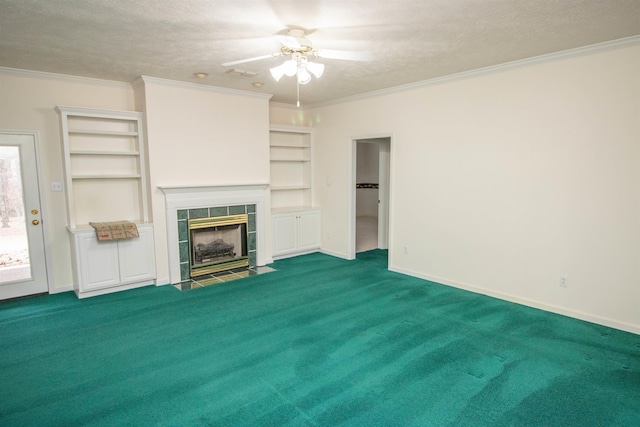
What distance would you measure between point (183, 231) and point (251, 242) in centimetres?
107

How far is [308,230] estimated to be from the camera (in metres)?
6.42

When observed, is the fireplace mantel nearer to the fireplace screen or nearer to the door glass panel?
the fireplace screen

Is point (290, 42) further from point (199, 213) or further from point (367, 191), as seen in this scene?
point (367, 191)

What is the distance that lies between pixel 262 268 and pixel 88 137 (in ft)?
9.51

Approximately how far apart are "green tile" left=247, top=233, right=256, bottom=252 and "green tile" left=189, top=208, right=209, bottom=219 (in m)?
0.77

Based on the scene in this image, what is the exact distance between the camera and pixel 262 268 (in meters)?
5.61

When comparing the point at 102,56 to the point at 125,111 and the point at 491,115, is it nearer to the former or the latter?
the point at 125,111

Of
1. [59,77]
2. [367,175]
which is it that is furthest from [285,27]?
[367,175]

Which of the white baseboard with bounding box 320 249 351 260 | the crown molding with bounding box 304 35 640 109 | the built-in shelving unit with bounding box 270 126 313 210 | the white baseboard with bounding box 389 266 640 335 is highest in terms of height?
the crown molding with bounding box 304 35 640 109

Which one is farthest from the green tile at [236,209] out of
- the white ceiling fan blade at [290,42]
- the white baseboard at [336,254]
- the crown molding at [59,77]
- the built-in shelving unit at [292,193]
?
the white ceiling fan blade at [290,42]

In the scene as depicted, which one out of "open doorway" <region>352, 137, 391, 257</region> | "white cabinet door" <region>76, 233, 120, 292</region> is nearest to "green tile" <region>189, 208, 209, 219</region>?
"white cabinet door" <region>76, 233, 120, 292</region>

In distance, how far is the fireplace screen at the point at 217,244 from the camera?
5.12m

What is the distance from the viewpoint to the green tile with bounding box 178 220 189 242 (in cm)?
494

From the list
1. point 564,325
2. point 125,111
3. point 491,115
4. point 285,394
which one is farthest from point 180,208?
point 564,325
